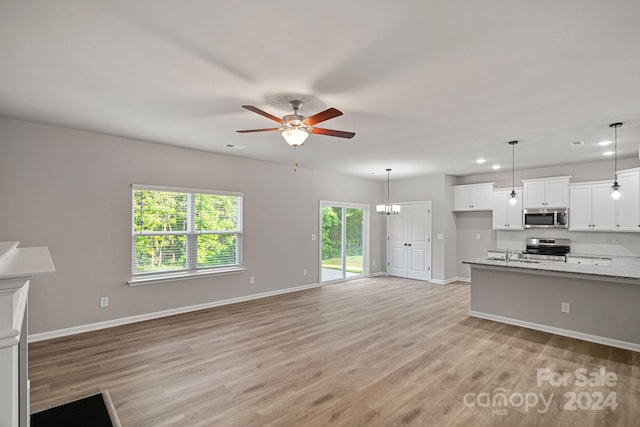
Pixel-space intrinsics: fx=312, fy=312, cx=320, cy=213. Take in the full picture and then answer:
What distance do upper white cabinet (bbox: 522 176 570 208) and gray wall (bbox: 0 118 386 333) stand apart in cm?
557

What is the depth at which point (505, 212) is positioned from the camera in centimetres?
699

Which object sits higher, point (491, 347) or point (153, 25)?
point (153, 25)

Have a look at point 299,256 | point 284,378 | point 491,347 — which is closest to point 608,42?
point 491,347

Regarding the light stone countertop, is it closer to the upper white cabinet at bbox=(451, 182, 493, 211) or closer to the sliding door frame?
the upper white cabinet at bbox=(451, 182, 493, 211)

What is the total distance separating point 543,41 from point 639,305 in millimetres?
3650

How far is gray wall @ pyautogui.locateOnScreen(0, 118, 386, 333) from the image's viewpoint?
12.8 ft

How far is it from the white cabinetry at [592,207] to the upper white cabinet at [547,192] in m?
0.13

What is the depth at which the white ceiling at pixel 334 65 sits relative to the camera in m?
1.87

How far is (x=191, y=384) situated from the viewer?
9.59 feet

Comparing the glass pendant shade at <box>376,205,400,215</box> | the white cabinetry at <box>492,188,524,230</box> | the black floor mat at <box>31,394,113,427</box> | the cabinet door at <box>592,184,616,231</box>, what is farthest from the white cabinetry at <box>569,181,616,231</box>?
the black floor mat at <box>31,394,113,427</box>

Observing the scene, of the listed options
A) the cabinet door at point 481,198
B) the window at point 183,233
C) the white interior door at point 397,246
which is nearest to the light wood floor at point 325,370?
the window at point 183,233

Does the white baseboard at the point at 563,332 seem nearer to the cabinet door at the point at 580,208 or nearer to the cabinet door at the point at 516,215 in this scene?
the cabinet door at the point at 580,208

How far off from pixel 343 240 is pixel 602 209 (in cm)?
515

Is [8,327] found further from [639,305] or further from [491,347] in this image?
[639,305]
